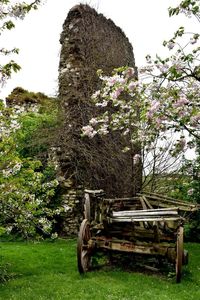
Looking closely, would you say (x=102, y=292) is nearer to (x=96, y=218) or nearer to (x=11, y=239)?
(x=96, y=218)

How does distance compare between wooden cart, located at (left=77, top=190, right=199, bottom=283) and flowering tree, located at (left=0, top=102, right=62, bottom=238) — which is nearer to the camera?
flowering tree, located at (left=0, top=102, right=62, bottom=238)

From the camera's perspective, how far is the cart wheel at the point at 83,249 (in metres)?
9.25

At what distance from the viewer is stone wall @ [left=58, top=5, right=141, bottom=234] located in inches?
639

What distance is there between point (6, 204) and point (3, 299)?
6.31 ft

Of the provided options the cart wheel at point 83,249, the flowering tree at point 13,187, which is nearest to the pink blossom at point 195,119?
the cart wheel at point 83,249

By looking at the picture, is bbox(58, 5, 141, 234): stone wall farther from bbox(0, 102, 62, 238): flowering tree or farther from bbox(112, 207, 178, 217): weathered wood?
bbox(0, 102, 62, 238): flowering tree

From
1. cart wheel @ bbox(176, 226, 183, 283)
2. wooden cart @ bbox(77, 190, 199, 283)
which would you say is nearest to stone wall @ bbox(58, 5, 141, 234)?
wooden cart @ bbox(77, 190, 199, 283)

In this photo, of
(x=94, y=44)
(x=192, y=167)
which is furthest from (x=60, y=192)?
(x=94, y=44)

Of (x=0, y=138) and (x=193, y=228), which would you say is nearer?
(x=0, y=138)

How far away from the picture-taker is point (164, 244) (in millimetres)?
A: 8953

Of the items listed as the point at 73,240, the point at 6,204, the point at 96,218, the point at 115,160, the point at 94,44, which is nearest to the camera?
the point at 6,204

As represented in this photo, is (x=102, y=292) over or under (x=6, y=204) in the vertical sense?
under

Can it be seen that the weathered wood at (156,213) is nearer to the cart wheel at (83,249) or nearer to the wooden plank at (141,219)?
the wooden plank at (141,219)

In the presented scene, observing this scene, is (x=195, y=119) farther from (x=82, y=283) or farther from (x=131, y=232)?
(x=82, y=283)
